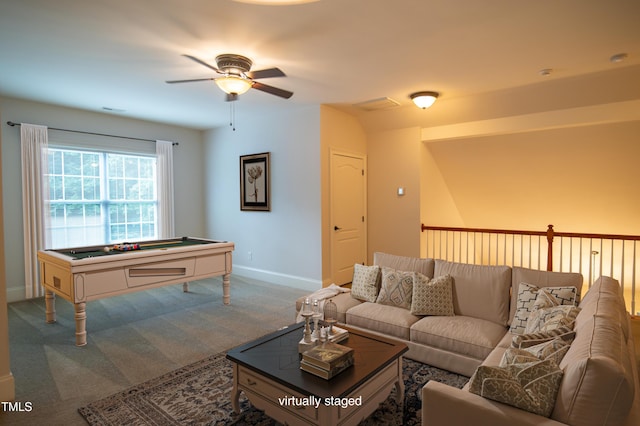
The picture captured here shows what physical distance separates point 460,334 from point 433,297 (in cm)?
41

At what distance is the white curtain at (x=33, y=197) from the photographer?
4.82m

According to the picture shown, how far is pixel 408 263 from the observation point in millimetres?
3420

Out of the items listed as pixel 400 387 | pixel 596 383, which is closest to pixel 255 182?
pixel 400 387

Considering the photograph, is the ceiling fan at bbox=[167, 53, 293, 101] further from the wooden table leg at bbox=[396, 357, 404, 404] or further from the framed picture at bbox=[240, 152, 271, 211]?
the wooden table leg at bbox=[396, 357, 404, 404]

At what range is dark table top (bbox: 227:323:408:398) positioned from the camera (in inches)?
70.4

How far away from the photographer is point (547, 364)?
145cm

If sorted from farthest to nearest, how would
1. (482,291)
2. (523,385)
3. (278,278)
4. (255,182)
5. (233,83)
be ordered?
1. (255,182)
2. (278,278)
3. (233,83)
4. (482,291)
5. (523,385)

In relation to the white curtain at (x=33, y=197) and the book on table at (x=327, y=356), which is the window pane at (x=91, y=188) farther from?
the book on table at (x=327, y=356)

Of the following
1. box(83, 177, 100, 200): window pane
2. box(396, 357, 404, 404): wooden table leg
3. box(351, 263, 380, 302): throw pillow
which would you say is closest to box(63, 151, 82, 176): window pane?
box(83, 177, 100, 200): window pane

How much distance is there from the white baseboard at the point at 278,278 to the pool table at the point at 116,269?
114 cm

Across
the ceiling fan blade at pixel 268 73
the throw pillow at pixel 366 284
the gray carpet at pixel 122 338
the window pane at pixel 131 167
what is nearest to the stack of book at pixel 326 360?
the throw pillow at pixel 366 284

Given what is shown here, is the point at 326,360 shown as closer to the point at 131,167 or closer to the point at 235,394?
the point at 235,394

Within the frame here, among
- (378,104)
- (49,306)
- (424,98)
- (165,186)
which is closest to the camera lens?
(49,306)

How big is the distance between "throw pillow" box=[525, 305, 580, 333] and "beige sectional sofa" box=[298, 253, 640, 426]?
2.2 inches
